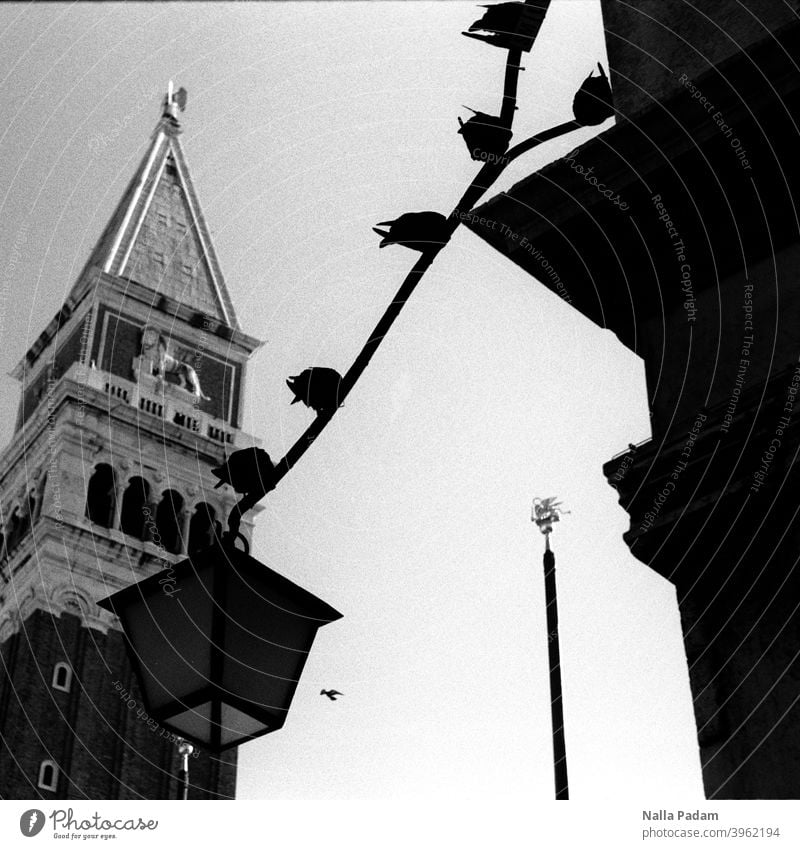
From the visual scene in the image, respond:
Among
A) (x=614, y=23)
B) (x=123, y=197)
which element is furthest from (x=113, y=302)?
(x=614, y=23)

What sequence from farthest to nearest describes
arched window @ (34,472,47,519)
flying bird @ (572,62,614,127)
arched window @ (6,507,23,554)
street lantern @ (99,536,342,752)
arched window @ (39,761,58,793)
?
arched window @ (6,507,23,554) → arched window @ (34,472,47,519) → arched window @ (39,761,58,793) → flying bird @ (572,62,614,127) → street lantern @ (99,536,342,752)

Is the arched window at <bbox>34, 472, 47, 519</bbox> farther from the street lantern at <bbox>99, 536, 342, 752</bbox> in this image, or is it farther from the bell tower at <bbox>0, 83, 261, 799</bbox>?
the street lantern at <bbox>99, 536, 342, 752</bbox>

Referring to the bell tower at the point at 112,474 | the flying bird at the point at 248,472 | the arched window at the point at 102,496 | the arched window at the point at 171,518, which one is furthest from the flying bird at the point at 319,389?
the arched window at the point at 171,518

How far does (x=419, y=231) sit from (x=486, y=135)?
1.38 ft

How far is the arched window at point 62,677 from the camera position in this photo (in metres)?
51.2

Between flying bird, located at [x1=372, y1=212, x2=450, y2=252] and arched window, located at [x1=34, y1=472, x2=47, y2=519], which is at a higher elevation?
arched window, located at [x1=34, y1=472, x2=47, y2=519]

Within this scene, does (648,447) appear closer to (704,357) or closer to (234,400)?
(704,357)

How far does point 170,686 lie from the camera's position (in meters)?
5.69

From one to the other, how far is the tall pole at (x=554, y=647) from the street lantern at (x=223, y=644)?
8026 mm

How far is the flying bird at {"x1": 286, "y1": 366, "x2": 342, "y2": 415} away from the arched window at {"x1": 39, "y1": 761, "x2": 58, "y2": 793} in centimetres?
4304

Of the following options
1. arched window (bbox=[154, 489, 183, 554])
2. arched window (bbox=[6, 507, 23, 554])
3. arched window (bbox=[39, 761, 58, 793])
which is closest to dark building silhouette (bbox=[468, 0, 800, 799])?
arched window (bbox=[39, 761, 58, 793])

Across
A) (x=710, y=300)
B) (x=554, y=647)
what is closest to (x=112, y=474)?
(x=554, y=647)

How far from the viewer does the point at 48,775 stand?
48.0 meters

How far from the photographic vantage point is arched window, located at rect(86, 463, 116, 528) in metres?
52.1
